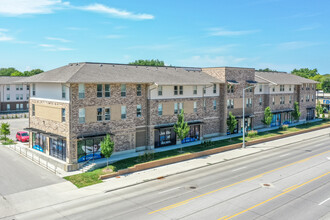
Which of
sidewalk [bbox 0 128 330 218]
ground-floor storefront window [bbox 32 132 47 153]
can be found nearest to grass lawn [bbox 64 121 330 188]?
sidewalk [bbox 0 128 330 218]

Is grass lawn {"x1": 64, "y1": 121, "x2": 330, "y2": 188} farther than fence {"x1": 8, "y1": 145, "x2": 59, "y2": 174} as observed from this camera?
No

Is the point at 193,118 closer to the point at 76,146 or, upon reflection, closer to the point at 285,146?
the point at 285,146

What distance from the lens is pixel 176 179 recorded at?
1059 inches

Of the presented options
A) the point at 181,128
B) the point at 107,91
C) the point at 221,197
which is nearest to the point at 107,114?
the point at 107,91

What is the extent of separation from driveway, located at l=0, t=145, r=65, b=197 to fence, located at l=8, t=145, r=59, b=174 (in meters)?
0.53

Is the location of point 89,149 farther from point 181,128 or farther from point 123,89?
point 181,128

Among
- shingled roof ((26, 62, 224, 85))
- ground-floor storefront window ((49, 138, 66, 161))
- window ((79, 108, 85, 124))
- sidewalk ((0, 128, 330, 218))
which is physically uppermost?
shingled roof ((26, 62, 224, 85))

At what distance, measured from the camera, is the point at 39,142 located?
3631 centimetres

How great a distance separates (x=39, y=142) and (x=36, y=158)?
306 cm

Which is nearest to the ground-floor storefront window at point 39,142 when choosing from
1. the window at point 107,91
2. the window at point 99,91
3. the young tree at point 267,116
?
the window at point 99,91

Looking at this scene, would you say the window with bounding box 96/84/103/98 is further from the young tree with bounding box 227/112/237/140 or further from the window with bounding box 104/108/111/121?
the young tree with bounding box 227/112/237/140

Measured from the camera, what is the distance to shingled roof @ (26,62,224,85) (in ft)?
102

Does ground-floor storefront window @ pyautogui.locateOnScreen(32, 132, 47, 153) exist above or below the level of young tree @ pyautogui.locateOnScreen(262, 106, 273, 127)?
below

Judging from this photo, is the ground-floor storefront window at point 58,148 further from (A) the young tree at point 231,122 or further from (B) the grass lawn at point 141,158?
(A) the young tree at point 231,122
